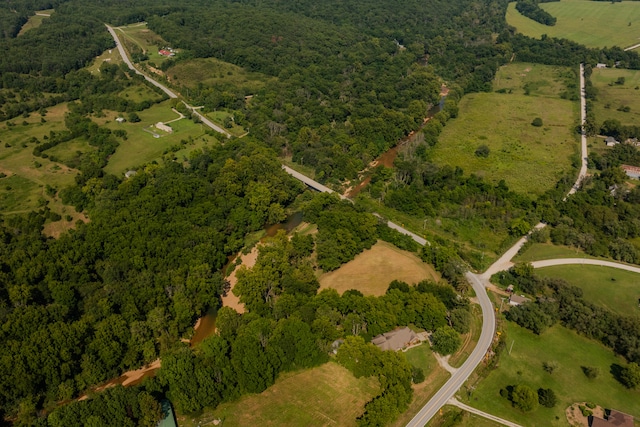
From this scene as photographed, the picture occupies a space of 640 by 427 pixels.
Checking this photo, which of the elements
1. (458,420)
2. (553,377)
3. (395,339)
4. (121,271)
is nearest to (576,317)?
(553,377)

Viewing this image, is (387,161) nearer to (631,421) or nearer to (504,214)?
(504,214)

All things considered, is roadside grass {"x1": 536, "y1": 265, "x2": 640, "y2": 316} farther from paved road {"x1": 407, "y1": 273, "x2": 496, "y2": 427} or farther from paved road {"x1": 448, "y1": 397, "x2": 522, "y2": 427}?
paved road {"x1": 448, "y1": 397, "x2": 522, "y2": 427}

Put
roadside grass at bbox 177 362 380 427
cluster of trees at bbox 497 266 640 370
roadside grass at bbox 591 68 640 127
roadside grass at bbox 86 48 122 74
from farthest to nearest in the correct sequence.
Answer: roadside grass at bbox 86 48 122 74
roadside grass at bbox 591 68 640 127
cluster of trees at bbox 497 266 640 370
roadside grass at bbox 177 362 380 427

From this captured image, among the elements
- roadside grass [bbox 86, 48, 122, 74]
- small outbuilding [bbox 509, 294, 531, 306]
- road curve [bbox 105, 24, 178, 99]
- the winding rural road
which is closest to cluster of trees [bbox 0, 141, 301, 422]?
the winding rural road

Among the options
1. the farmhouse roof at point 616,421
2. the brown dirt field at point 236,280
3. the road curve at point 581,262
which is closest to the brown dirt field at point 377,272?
the brown dirt field at point 236,280

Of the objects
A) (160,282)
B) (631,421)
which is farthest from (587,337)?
(160,282)

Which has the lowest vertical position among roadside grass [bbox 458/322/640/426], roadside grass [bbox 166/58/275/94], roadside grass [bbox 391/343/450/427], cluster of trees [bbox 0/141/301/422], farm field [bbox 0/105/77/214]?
farm field [bbox 0/105/77/214]
